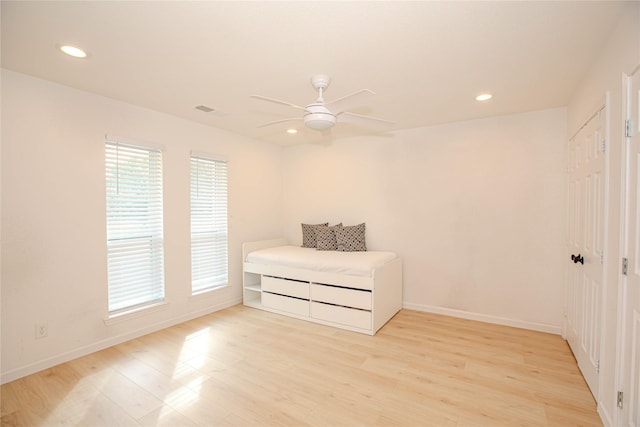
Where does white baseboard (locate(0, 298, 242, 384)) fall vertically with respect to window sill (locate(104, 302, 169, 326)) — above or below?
below

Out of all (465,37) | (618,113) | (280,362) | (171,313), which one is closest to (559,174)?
(618,113)

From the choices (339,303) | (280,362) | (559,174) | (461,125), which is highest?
(461,125)

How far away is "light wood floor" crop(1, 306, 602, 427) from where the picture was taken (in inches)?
74.8

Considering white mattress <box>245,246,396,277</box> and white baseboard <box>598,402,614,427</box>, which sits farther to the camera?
white mattress <box>245,246,396,277</box>

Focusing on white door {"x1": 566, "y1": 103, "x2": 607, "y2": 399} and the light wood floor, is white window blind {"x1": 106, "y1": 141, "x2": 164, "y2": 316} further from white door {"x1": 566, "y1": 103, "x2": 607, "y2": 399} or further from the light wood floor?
white door {"x1": 566, "y1": 103, "x2": 607, "y2": 399}

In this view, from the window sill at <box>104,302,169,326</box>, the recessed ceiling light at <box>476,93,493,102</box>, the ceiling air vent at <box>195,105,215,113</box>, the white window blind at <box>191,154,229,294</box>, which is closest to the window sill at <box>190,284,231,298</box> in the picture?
the white window blind at <box>191,154,229,294</box>

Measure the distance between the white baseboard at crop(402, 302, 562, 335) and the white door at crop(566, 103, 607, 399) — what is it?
12.4 inches

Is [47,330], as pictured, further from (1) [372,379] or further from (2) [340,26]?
(2) [340,26]

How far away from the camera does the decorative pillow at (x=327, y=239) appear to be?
419cm

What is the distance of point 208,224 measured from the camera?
12.7 feet

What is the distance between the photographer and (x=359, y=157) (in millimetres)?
4320

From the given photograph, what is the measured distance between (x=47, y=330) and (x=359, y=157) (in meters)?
3.91

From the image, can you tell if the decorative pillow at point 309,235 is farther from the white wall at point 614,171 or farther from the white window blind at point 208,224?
the white wall at point 614,171

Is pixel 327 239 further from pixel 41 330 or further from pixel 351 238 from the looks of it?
pixel 41 330
